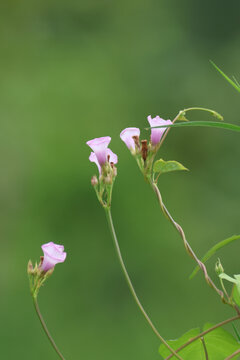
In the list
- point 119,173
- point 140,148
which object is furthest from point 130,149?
point 119,173

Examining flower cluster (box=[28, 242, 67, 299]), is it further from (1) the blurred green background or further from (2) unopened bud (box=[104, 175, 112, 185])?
(1) the blurred green background

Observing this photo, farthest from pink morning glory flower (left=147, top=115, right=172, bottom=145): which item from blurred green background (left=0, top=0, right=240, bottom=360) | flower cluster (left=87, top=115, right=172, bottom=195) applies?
blurred green background (left=0, top=0, right=240, bottom=360)

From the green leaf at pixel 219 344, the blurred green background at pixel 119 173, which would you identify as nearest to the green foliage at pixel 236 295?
the green leaf at pixel 219 344

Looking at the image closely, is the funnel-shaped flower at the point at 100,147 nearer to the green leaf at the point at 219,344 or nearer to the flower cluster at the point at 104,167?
the flower cluster at the point at 104,167

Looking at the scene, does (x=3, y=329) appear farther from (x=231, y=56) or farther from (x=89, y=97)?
(x=231, y=56)

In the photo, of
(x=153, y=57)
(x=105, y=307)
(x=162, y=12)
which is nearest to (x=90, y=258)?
(x=105, y=307)
